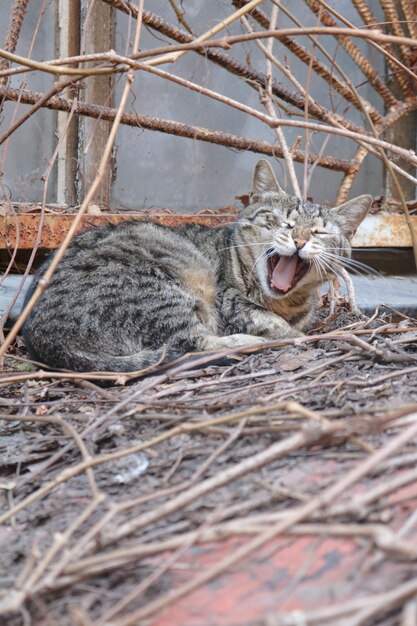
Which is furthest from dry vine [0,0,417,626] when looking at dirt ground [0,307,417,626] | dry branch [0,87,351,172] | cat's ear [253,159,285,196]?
dry branch [0,87,351,172]

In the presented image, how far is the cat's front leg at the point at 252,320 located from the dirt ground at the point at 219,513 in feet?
4.62

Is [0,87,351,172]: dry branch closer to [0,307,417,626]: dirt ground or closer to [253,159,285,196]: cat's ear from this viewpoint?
[253,159,285,196]: cat's ear

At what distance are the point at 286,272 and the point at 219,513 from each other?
244cm

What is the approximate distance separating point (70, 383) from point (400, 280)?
3.57 m

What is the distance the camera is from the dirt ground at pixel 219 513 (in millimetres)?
1130

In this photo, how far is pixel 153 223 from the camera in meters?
3.88

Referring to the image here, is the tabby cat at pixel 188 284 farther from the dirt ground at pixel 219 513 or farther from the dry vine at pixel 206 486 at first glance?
the dirt ground at pixel 219 513

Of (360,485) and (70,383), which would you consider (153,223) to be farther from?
(360,485)

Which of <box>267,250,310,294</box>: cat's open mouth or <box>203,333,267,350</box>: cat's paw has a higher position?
<box>267,250,310,294</box>: cat's open mouth

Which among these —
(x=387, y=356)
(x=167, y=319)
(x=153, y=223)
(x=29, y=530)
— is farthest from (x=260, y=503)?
(x=153, y=223)

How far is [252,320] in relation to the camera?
3598 mm

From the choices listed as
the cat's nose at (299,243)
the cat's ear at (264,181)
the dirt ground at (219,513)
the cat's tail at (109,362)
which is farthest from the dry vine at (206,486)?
the cat's ear at (264,181)

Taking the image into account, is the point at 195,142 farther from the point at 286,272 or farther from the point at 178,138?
the point at 286,272

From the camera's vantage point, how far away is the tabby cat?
3.06 meters
